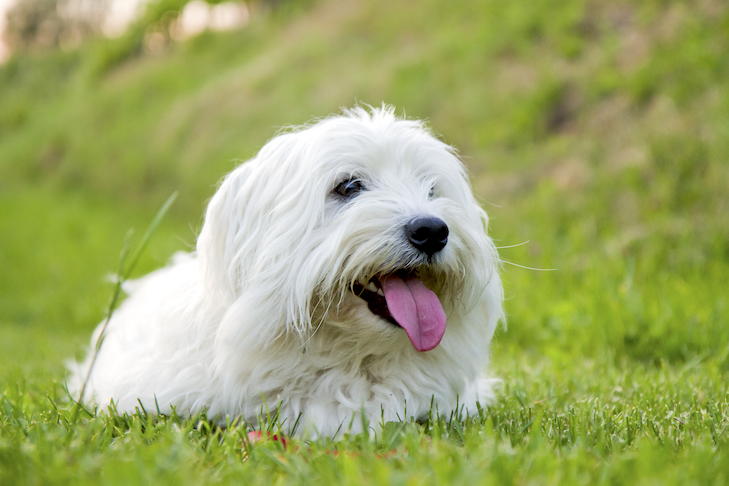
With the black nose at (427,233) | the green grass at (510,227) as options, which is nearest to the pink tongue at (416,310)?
the black nose at (427,233)

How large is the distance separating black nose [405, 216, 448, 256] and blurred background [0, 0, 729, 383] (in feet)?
5.94

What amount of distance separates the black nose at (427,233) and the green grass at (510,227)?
654 mm

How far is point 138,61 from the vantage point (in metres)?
22.7

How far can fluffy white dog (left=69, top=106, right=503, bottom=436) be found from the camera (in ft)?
7.66

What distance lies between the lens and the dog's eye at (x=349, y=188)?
2570 millimetres

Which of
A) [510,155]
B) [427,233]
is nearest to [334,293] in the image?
[427,233]

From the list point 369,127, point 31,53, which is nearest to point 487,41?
point 369,127

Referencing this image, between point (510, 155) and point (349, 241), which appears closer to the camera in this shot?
point (349, 241)

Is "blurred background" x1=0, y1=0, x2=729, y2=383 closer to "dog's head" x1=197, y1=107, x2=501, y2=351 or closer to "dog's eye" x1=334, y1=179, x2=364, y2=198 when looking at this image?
"dog's head" x1=197, y1=107, x2=501, y2=351

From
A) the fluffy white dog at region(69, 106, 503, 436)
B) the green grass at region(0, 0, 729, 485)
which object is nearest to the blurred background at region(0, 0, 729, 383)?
the green grass at region(0, 0, 729, 485)

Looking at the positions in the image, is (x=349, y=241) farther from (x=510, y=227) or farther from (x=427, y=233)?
(x=510, y=227)

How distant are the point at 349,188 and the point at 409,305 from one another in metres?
0.58

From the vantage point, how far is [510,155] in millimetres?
8102

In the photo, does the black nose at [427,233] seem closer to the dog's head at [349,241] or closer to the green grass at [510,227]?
the dog's head at [349,241]
